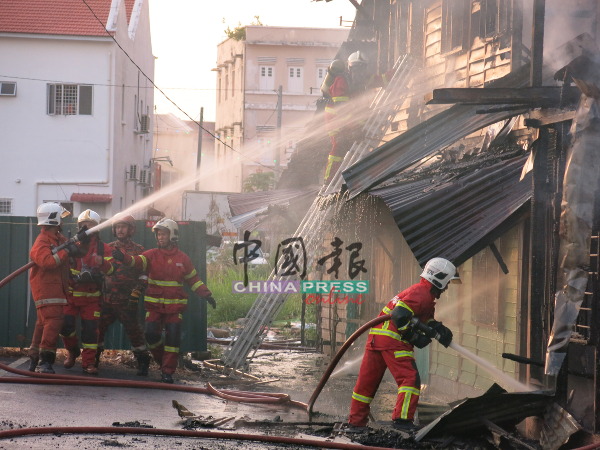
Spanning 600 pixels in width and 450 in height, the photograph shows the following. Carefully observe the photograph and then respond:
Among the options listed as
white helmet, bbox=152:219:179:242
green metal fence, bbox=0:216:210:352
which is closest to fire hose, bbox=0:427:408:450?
white helmet, bbox=152:219:179:242

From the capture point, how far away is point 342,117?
39.6 ft

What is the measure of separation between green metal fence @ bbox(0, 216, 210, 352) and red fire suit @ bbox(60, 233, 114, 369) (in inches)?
37.6

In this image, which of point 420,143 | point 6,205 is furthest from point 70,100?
point 420,143

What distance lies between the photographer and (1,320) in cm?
955

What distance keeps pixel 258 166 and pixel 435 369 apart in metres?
34.5

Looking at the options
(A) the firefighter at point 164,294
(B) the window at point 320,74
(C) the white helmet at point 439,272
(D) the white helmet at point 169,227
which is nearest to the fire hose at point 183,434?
(C) the white helmet at point 439,272

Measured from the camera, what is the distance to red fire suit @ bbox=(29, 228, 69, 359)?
8.04 m

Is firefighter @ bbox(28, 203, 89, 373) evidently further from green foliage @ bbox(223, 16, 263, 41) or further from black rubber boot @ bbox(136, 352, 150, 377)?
green foliage @ bbox(223, 16, 263, 41)

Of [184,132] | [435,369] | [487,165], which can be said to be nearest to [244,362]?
[435,369]

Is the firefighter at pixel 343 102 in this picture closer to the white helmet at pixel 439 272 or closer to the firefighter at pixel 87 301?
the firefighter at pixel 87 301

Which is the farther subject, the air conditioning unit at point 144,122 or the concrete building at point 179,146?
the concrete building at point 179,146

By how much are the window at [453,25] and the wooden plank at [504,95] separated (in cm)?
363

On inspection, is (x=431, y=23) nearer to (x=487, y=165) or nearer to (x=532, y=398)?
(x=487, y=165)

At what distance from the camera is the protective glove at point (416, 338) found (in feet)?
18.8
